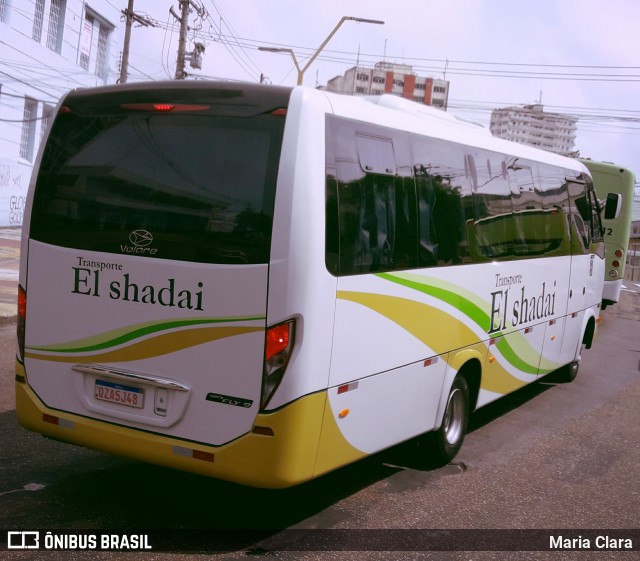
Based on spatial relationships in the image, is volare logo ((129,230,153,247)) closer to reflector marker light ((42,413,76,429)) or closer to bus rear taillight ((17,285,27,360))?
bus rear taillight ((17,285,27,360))

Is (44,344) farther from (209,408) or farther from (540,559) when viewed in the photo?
(540,559)

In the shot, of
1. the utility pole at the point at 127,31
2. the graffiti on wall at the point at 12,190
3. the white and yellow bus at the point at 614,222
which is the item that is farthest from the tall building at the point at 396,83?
the white and yellow bus at the point at 614,222

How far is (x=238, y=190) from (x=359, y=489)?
8.46ft

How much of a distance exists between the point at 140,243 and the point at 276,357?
3.66 feet

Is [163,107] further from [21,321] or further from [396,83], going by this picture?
[396,83]

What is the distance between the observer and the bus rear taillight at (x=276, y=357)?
4.79m

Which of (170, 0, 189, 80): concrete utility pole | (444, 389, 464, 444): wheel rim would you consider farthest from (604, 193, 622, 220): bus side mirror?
(170, 0, 189, 80): concrete utility pole

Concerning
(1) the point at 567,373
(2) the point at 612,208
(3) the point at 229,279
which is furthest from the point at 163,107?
(2) the point at 612,208

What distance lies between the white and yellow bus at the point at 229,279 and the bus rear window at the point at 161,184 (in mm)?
10

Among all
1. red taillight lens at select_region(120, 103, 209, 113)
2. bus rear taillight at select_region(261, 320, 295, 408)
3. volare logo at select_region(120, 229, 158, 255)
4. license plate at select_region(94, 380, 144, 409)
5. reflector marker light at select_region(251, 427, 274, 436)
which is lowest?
reflector marker light at select_region(251, 427, 274, 436)

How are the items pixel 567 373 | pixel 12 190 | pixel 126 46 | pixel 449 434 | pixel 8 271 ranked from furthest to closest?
pixel 126 46, pixel 12 190, pixel 8 271, pixel 567 373, pixel 449 434

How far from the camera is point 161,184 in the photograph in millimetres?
5133

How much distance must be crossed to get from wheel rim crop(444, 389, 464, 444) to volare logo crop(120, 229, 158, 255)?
3110mm

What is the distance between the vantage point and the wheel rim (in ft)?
23.4
